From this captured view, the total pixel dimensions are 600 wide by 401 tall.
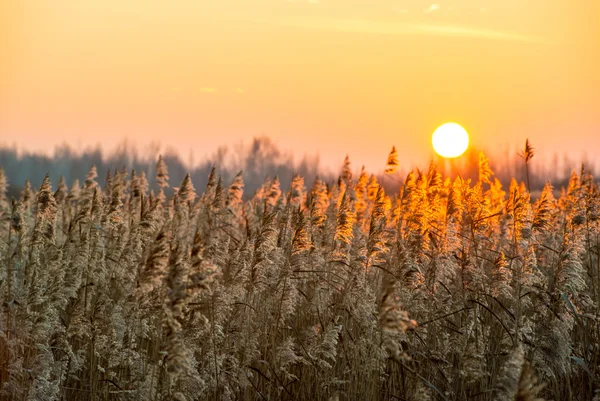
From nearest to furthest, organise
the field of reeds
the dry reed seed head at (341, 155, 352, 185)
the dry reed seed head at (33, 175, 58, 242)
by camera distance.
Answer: the field of reeds
the dry reed seed head at (33, 175, 58, 242)
the dry reed seed head at (341, 155, 352, 185)

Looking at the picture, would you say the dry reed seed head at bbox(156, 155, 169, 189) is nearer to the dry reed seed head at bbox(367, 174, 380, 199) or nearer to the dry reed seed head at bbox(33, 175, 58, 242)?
the dry reed seed head at bbox(367, 174, 380, 199)

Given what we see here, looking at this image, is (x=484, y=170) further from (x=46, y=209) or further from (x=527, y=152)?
(x=46, y=209)

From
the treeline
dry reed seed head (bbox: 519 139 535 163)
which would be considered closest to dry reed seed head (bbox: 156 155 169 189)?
the treeline

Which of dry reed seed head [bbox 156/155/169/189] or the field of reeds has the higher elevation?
dry reed seed head [bbox 156/155/169/189]

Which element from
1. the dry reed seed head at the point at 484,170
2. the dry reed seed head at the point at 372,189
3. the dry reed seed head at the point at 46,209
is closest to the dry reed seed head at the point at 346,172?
the dry reed seed head at the point at 372,189

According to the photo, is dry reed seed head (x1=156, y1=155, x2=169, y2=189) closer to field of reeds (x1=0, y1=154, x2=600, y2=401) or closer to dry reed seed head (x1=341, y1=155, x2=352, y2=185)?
dry reed seed head (x1=341, y1=155, x2=352, y2=185)

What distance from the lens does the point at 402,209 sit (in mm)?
7020

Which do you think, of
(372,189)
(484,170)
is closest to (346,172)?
(372,189)

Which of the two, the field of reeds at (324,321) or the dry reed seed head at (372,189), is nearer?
the field of reeds at (324,321)

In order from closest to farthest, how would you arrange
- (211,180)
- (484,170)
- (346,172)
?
(211,180) < (484,170) < (346,172)

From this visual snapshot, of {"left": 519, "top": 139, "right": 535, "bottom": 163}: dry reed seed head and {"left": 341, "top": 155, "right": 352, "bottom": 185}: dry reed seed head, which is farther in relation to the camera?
{"left": 341, "top": 155, "right": 352, "bottom": 185}: dry reed seed head

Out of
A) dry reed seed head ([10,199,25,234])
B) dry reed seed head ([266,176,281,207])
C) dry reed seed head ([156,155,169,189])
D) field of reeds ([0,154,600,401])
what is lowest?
field of reeds ([0,154,600,401])

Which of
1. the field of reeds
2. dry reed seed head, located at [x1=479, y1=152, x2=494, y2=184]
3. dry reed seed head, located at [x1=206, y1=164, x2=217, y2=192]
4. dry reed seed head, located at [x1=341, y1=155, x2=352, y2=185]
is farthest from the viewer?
dry reed seed head, located at [x1=341, y1=155, x2=352, y2=185]

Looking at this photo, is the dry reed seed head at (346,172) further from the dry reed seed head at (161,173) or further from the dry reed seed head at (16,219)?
the dry reed seed head at (16,219)
